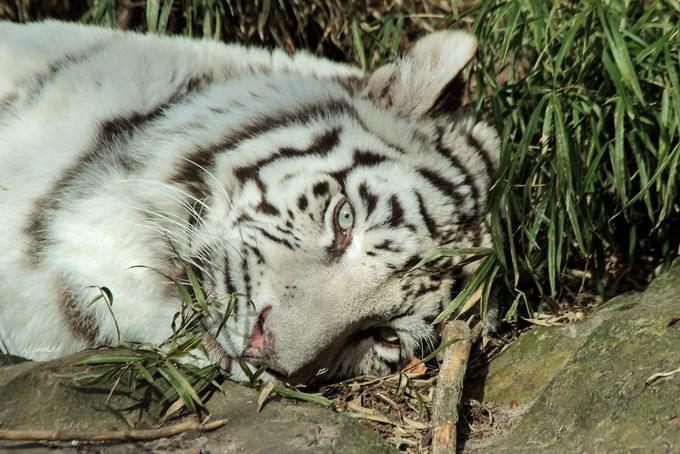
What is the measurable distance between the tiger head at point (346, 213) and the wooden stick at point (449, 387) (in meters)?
0.06

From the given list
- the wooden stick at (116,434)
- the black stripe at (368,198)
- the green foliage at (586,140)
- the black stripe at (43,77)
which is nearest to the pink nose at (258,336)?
the wooden stick at (116,434)

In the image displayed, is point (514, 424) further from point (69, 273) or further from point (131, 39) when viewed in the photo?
point (131, 39)

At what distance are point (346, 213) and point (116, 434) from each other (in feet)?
1.80

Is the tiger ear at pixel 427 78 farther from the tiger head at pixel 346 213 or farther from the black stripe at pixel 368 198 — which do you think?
the black stripe at pixel 368 198

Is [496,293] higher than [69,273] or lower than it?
lower

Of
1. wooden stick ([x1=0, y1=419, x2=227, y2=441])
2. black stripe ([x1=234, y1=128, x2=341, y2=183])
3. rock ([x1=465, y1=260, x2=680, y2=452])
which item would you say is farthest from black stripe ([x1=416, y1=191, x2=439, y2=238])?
wooden stick ([x1=0, y1=419, x2=227, y2=441])

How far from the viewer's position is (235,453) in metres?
1.38

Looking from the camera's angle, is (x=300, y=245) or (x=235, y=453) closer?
(x=235, y=453)

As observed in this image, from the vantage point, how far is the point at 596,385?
4.81 ft

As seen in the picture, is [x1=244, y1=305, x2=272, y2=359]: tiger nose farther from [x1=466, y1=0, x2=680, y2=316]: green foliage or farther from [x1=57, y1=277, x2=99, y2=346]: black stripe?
[x1=466, y1=0, x2=680, y2=316]: green foliage

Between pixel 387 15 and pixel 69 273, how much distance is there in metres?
1.33

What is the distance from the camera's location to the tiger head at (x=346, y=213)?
153 centimetres

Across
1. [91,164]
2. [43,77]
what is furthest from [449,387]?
[43,77]

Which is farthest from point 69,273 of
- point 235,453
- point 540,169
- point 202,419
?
point 540,169
